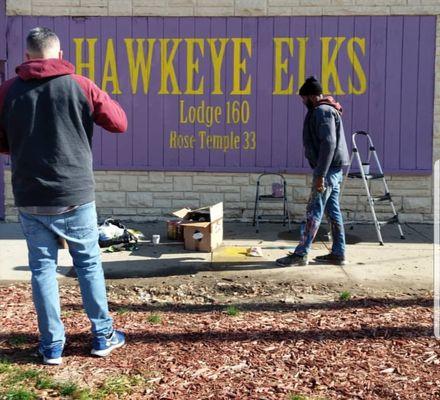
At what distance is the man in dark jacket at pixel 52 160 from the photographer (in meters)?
3.68

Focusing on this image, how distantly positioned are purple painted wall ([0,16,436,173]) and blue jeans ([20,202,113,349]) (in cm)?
545

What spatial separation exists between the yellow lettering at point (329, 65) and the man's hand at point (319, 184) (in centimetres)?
315

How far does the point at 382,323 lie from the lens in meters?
4.73

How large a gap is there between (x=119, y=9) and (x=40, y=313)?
639 cm

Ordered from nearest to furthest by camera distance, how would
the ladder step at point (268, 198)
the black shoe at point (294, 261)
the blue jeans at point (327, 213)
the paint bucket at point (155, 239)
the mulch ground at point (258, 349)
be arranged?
the mulch ground at point (258, 349) < the blue jeans at point (327, 213) < the black shoe at point (294, 261) < the paint bucket at point (155, 239) < the ladder step at point (268, 198)

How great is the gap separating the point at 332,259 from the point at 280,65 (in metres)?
3.62

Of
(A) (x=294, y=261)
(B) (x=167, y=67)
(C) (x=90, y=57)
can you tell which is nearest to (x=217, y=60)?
(B) (x=167, y=67)

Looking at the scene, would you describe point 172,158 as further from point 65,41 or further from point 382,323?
point 382,323

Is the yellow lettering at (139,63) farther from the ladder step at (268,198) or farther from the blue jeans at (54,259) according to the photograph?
the blue jeans at (54,259)

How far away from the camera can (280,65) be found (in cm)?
Result: 913

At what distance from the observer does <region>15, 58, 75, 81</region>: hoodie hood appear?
12.0 ft

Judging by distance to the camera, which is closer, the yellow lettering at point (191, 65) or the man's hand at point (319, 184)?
the man's hand at point (319, 184)

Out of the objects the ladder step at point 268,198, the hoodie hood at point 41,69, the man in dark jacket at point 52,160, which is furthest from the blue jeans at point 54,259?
the ladder step at point 268,198

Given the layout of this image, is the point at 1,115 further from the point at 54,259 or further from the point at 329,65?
the point at 329,65
